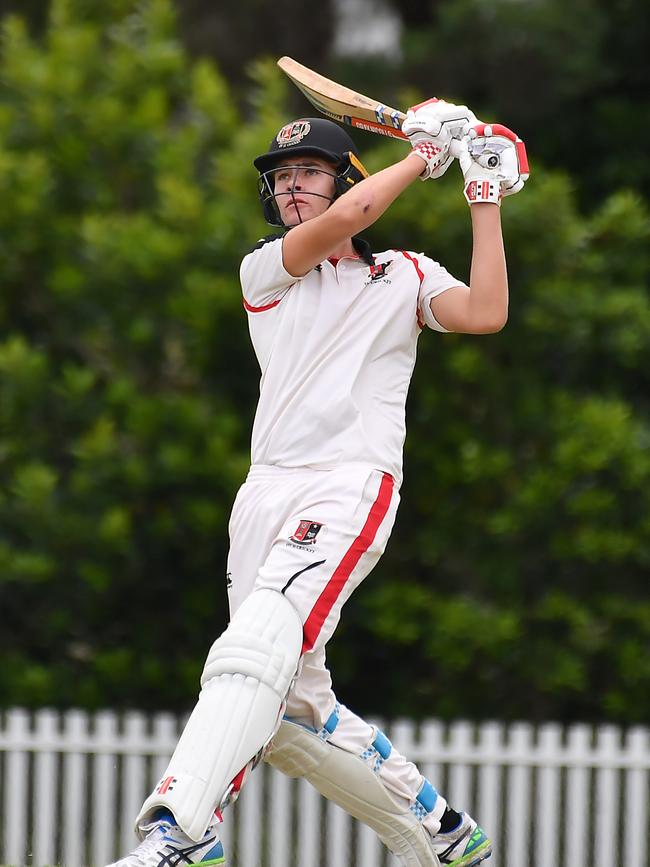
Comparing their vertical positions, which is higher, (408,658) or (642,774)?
(408,658)

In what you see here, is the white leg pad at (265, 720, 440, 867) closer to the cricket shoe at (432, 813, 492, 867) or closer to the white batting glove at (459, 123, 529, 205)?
the cricket shoe at (432, 813, 492, 867)

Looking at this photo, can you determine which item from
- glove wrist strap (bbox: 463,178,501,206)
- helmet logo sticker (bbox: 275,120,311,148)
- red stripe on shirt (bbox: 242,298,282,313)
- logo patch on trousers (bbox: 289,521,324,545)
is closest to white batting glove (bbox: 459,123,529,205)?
glove wrist strap (bbox: 463,178,501,206)

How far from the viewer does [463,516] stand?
21.9 feet

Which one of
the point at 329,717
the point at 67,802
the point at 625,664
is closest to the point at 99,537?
the point at 67,802

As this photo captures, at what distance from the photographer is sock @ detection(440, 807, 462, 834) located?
130 inches

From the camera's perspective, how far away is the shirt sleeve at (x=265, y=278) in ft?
10.3

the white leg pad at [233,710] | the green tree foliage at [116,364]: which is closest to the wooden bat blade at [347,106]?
the white leg pad at [233,710]

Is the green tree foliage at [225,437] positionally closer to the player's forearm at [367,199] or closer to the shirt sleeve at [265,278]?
the shirt sleeve at [265,278]

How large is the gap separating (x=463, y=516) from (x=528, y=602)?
553 mm

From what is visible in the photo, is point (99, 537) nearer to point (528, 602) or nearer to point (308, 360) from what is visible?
point (528, 602)

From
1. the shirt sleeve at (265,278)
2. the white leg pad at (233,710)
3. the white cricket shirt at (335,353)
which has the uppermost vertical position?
the shirt sleeve at (265,278)

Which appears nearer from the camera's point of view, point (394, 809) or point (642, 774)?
point (394, 809)

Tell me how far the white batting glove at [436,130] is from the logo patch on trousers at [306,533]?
83 centimetres

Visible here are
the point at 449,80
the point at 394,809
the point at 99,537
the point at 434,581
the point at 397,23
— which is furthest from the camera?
the point at 397,23
